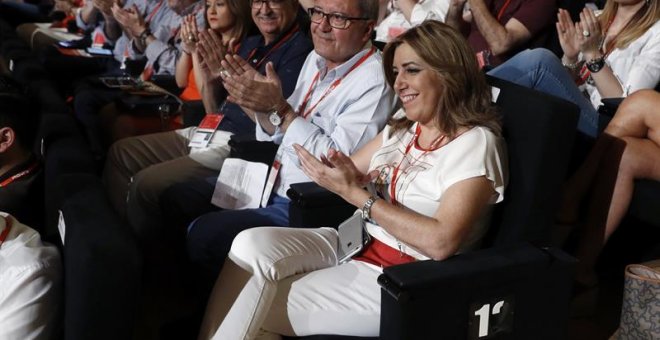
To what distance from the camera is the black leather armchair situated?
172 centimetres

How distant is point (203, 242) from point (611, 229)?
130 centimetres

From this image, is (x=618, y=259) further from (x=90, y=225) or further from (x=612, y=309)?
(x=90, y=225)

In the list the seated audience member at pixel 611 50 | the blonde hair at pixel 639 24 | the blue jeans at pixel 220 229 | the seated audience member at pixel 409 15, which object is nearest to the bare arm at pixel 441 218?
the blue jeans at pixel 220 229

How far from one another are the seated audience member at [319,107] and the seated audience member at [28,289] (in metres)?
0.71

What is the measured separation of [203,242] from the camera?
7.91 ft

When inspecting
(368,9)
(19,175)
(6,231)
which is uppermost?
(368,9)

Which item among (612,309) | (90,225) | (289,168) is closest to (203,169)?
(289,168)

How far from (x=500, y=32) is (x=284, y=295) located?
6.18ft

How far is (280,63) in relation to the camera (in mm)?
2986

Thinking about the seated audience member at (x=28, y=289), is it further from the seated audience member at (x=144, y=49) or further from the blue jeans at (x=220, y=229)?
the seated audience member at (x=144, y=49)

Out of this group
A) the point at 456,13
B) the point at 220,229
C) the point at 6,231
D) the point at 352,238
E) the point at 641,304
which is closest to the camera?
the point at 6,231

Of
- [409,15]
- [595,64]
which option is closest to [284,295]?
[595,64]

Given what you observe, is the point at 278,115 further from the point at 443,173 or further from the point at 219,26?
the point at 219,26

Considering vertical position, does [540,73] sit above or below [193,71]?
above
